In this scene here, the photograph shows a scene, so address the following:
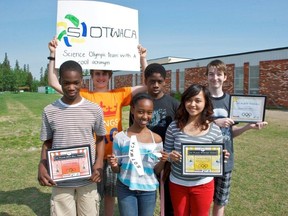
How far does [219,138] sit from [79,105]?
1430 mm

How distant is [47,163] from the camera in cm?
268

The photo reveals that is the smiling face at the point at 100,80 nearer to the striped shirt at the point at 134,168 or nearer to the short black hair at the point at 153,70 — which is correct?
the short black hair at the point at 153,70

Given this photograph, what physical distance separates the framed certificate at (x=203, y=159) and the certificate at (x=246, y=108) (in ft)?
2.13

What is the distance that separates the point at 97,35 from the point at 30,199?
10.5ft

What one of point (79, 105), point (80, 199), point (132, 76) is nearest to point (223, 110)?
point (79, 105)

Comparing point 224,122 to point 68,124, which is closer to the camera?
point 68,124

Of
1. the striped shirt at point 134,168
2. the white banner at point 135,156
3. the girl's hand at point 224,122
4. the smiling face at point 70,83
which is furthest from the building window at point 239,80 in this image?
the smiling face at point 70,83

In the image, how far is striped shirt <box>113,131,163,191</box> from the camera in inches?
110

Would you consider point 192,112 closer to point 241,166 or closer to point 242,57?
point 241,166

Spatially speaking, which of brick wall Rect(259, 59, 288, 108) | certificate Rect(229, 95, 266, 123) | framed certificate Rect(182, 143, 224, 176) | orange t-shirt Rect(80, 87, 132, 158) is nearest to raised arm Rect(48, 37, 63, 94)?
orange t-shirt Rect(80, 87, 132, 158)

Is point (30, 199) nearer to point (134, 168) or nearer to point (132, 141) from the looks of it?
point (134, 168)

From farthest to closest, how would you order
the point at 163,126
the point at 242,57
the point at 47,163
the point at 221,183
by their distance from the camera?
1. the point at 242,57
2. the point at 221,183
3. the point at 163,126
4. the point at 47,163

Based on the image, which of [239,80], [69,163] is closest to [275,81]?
[239,80]

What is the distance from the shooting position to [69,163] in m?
2.70
